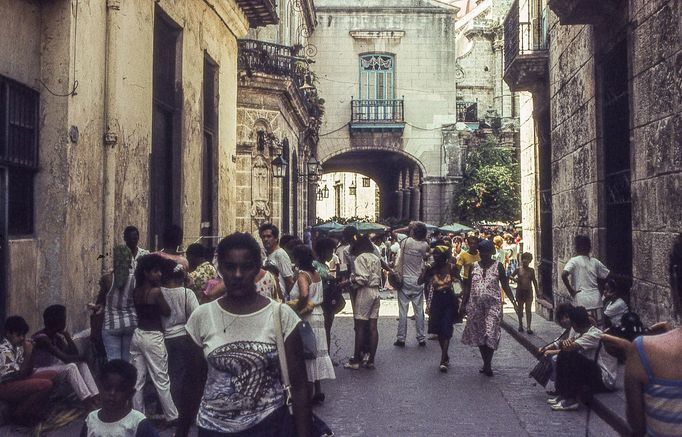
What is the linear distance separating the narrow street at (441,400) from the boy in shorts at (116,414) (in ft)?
9.66

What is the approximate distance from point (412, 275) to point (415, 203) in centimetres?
2228

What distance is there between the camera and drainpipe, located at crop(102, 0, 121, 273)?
27.8 ft

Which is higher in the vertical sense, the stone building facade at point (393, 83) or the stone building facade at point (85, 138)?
the stone building facade at point (393, 83)

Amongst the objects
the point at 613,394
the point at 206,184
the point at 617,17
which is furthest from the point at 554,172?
the point at 613,394

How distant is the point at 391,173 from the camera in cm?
4041

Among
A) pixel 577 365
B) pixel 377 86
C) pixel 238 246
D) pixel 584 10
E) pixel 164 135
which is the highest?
pixel 377 86

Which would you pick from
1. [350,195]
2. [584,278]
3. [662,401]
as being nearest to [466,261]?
[584,278]

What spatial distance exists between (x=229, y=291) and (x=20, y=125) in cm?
457

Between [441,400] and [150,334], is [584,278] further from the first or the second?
[150,334]

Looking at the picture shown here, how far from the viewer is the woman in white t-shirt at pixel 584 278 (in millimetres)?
9711

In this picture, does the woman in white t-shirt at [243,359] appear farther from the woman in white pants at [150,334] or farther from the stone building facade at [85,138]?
the stone building facade at [85,138]

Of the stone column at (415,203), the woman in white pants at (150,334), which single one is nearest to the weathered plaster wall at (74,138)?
the woman in white pants at (150,334)

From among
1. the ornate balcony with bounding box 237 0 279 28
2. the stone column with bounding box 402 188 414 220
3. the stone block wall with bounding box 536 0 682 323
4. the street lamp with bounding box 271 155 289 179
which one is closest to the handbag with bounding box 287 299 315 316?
the stone block wall with bounding box 536 0 682 323

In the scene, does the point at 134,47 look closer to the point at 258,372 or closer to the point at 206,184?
the point at 206,184
